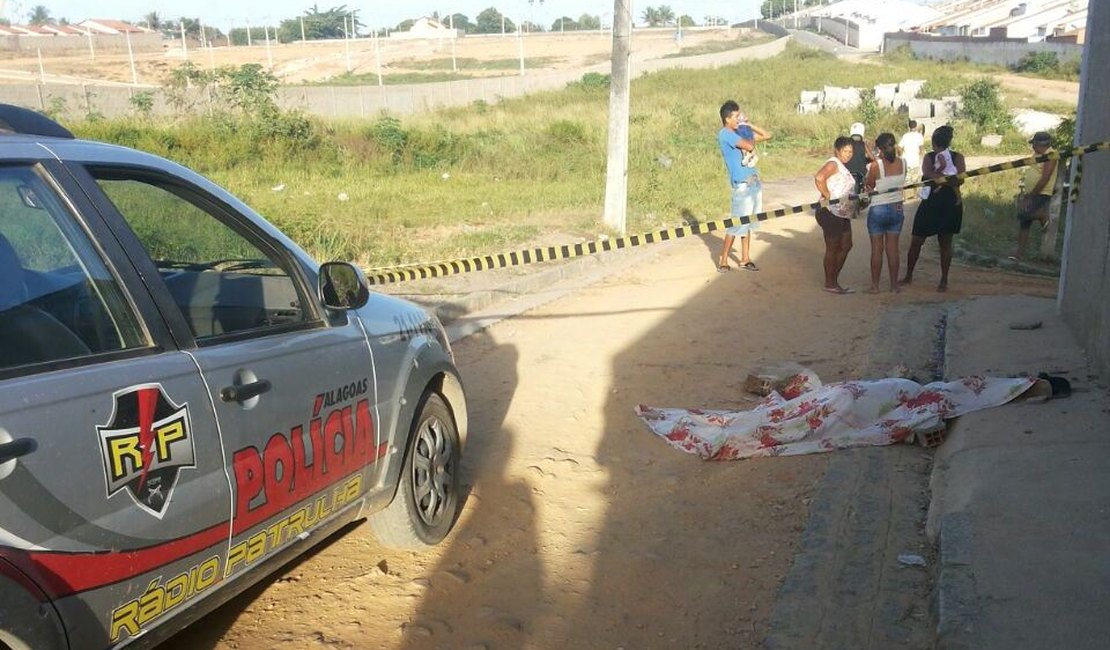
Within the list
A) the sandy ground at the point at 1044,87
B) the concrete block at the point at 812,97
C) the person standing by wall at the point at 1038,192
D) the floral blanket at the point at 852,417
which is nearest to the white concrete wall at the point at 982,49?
the sandy ground at the point at 1044,87

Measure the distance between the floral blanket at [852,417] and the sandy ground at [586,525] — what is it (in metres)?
0.13

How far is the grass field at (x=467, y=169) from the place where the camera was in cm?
1306

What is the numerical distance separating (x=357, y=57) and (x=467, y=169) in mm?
57360

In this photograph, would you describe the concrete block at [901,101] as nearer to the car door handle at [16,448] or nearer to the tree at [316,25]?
the car door handle at [16,448]

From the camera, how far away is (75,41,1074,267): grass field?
514 inches

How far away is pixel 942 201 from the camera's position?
371 inches

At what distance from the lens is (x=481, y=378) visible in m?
7.21

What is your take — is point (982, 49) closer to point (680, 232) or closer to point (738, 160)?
point (738, 160)

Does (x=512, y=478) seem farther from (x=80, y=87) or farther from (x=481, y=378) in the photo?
(x=80, y=87)

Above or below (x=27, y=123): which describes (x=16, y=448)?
below

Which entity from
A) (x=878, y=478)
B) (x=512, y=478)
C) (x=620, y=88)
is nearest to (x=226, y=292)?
(x=512, y=478)

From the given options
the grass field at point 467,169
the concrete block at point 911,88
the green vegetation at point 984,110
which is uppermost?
the concrete block at point 911,88

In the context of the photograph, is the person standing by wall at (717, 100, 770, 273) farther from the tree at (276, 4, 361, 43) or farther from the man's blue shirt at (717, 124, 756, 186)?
the tree at (276, 4, 361, 43)

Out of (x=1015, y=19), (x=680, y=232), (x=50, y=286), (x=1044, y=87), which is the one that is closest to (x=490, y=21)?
(x=1015, y=19)
